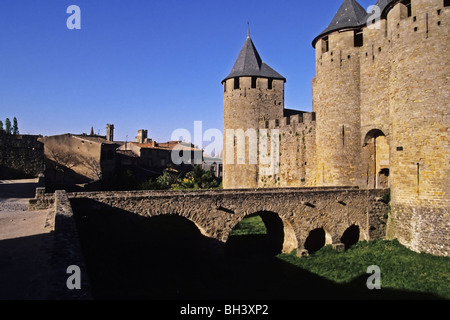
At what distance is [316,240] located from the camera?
16750 mm

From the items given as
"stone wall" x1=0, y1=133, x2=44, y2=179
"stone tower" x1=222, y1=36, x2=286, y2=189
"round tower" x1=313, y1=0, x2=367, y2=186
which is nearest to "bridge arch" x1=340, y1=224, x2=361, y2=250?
"round tower" x1=313, y1=0, x2=367, y2=186

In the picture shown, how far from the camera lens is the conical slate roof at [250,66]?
81.1 feet

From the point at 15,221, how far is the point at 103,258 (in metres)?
2.84

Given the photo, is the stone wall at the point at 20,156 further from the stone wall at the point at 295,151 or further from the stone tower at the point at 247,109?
the stone wall at the point at 295,151

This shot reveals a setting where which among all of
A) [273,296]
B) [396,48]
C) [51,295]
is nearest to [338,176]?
[396,48]

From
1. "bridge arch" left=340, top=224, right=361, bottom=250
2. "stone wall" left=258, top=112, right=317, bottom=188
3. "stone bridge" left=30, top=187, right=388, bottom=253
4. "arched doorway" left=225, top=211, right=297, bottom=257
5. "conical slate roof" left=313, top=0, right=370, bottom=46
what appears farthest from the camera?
"stone wall" left=258, top=112, right=317, bottom=188

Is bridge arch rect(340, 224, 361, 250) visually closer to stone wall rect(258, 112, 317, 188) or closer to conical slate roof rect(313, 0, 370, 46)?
stone wall rect(258, 112, 317, 188)

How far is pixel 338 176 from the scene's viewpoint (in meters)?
18.8

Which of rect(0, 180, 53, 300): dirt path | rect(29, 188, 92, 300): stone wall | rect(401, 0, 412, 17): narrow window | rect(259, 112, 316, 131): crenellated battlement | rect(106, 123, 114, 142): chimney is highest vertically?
rect(401, 0, 412, 17): narrow window

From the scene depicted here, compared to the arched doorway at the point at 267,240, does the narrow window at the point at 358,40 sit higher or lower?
higher

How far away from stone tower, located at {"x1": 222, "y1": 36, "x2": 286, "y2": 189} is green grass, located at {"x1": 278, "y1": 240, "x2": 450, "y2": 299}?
1067cm

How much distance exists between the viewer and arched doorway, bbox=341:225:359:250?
17.0 meters

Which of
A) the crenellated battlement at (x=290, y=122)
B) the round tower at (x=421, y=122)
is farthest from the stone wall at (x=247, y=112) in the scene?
the round tower at (x=421, y=122)

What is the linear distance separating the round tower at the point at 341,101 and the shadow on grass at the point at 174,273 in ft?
25.2
